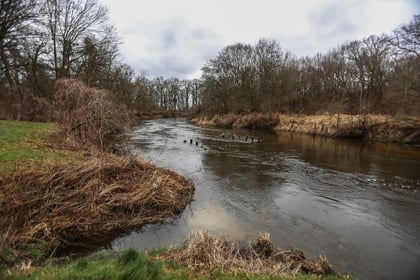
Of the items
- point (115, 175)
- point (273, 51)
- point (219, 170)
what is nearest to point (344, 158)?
point (219, 170)

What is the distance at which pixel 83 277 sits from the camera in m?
3.64

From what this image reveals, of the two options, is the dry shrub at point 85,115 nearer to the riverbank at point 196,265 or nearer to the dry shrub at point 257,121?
the riverbank at point 196,265

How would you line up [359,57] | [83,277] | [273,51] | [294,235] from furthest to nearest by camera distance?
[273,51] → [359,57] → [294,235] → [83,277]

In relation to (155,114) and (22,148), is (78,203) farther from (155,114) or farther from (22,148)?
(155,114)

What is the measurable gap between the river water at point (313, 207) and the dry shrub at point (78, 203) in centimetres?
56

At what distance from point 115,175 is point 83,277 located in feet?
15.9

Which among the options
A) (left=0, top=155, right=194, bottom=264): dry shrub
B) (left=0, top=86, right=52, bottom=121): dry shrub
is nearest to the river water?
(left=0, top=155, right=194, bottom=264): dry shrub

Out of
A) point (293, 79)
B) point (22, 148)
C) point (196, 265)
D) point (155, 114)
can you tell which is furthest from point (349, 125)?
point (155, 114)

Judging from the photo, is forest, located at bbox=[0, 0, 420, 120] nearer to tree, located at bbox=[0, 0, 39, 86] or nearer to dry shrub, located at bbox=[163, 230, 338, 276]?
tree, located at bbox=[0, 0, 39, 86]

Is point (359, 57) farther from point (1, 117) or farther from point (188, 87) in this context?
point (188, 87)

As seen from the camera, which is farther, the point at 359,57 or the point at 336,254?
the point at 359,57

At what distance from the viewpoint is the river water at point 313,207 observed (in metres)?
6.08

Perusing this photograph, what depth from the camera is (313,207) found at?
8.69 m

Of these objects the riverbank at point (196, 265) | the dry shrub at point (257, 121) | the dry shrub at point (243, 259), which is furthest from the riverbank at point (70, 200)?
the dry shrub at point (257, 121)
